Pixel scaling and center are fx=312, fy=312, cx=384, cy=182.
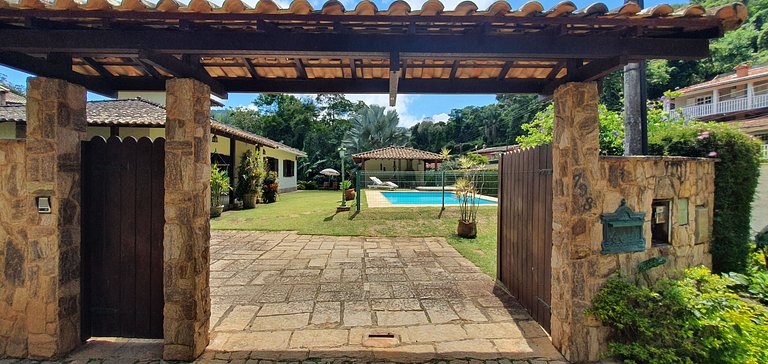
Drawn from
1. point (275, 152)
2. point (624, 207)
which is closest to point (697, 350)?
point (624, 207)

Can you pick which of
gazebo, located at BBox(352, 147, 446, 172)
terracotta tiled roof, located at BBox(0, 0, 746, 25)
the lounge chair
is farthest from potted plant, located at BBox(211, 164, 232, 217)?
gazebo, located at BBox(352, 147, 446, 172)

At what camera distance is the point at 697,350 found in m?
2.48

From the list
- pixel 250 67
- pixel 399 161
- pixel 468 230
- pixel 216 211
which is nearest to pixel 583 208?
pixel 250 67

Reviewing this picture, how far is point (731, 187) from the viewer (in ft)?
12.6

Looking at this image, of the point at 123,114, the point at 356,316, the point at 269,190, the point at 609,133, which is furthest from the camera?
the point at 269,190

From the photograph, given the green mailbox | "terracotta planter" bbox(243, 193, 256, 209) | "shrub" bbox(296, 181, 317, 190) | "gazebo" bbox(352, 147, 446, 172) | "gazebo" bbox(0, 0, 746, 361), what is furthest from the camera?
"shrub" bbox(296, 181, 317, 190)

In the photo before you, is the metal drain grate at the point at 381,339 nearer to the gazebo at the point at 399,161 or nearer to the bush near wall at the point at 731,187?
the bush near wall at the point at 731,187

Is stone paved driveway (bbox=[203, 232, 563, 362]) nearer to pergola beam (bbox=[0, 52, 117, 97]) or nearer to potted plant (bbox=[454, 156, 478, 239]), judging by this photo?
potted plant (bbox=[454, 156, 478, 239])

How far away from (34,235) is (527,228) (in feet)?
16.1

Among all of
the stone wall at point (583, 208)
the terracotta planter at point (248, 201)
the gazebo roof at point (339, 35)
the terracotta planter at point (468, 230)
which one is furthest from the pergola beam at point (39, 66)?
the terracotta planter at point (248, 201)

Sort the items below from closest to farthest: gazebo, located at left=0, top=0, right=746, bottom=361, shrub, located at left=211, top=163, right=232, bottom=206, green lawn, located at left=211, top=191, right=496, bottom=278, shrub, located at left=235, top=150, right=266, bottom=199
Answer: gazebo, located at left=0, top=0, right=746, bottom=361, green lawn, located at left=211, top=191, right=496, bottom=278, shrub, located at left=211, top=163, right=232, bottom=206, shrub, located at left=235, top=150, right=266, bottom=199

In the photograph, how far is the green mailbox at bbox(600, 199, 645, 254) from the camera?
2.85 meters

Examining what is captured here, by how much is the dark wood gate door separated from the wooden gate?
150 inches

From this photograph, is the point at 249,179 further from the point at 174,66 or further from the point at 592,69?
the point at 592,69
